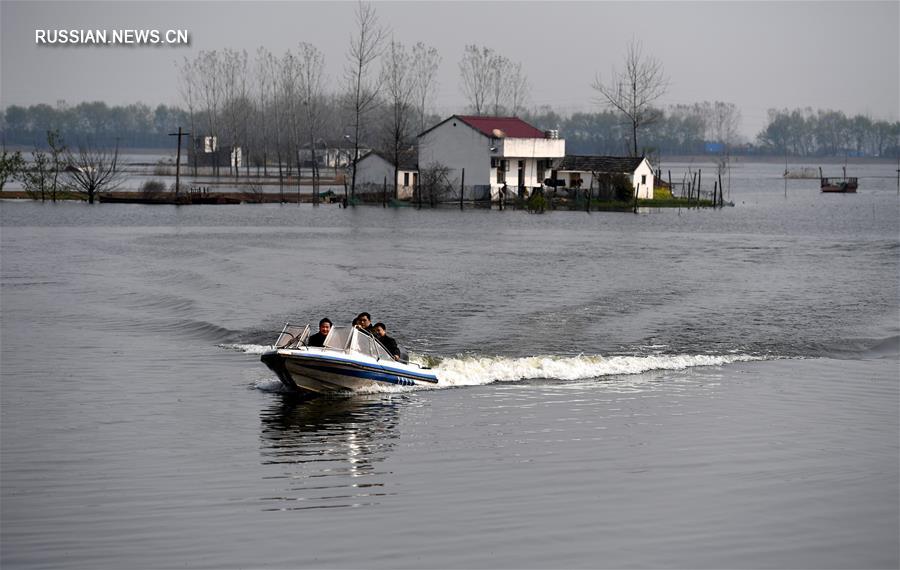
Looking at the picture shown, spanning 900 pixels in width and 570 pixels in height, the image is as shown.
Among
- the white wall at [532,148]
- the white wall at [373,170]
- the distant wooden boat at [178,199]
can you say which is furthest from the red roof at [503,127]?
the distant wooden boat at [178,199]

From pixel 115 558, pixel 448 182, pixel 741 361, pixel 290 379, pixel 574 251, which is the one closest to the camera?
pixel 115 558

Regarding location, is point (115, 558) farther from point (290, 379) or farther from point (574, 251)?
point (574, 251)

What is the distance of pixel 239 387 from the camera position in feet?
78.8

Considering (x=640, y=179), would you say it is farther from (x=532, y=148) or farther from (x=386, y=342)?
(x=386, y=342)

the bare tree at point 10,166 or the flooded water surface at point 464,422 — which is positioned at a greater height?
the bare tree at point 10,166

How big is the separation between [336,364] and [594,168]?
78180mm

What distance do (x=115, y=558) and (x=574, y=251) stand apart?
46564mm

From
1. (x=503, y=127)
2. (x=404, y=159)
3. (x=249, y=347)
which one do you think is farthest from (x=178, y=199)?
(x=249, y=347)

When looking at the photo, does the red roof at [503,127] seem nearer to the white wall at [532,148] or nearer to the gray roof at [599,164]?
the white wall at [532,148]

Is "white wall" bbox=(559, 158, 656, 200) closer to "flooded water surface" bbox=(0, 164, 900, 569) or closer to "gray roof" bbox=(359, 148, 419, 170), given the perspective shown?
"gray roof" bbox=(359, 148, 419, 170)

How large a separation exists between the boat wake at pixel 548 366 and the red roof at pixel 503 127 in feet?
218

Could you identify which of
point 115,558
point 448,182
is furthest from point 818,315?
point 448,182

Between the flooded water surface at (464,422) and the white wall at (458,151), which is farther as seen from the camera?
the white wall at (458,151)

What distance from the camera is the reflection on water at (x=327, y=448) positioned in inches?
626
